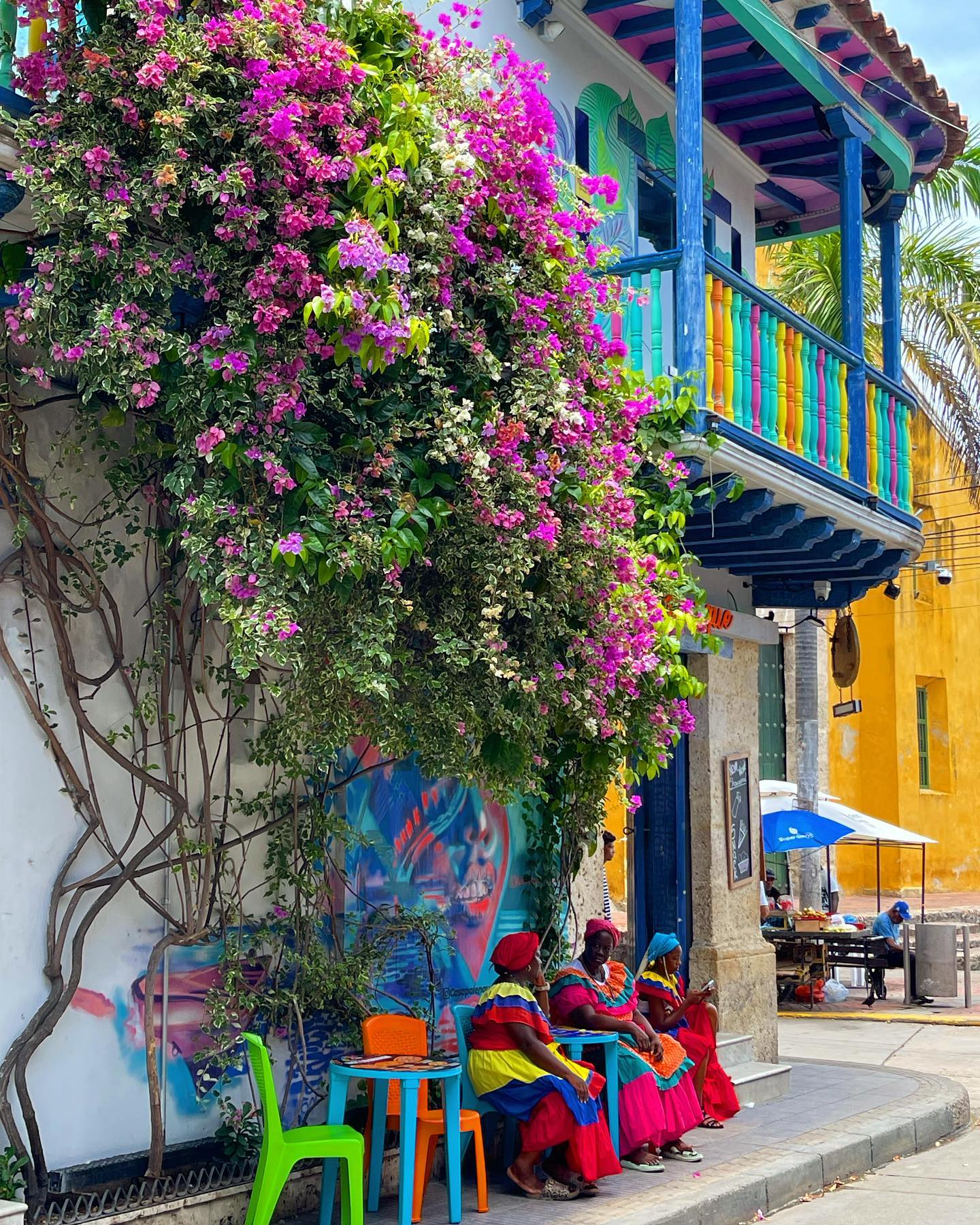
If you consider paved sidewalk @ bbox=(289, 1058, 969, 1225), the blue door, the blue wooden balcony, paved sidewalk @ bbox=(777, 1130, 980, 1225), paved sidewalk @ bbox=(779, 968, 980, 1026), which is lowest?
paved sidewalk @ bbox=(777, 1130, 980, 1225)

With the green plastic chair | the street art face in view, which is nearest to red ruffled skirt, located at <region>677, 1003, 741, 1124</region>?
the street art face

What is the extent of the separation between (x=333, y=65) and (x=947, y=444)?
669 inches

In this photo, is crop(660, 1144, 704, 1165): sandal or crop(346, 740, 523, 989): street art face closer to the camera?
crop(346, 740, 523, 989): street art face

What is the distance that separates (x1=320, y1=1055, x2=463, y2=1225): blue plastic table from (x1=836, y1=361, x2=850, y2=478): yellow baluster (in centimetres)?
525

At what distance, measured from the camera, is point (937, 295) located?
65.0 ft

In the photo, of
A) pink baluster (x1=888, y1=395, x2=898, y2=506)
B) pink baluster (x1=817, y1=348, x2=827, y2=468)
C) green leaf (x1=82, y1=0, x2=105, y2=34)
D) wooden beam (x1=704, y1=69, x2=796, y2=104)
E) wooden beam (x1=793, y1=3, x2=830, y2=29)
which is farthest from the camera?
pink baluster (x1=888, y1=395, x2=898, y2=506)

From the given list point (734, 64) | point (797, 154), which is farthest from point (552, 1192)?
point (797, 154)

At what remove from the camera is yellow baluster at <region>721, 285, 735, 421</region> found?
8617mm

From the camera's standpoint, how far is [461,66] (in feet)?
19.7

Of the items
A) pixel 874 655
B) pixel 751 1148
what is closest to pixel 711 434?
pixel 751 1148

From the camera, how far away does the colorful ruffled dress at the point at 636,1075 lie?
7906 millimetres

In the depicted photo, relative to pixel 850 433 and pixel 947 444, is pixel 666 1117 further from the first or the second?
pixel 947 444

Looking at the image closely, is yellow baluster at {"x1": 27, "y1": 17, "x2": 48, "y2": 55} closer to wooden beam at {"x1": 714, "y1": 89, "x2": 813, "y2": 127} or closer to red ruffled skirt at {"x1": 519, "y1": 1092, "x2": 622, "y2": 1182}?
red ruffled skirt at {"x1": 519, "y1": 1092, "x2": 622, "y2": 1182}

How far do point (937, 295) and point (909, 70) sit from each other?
958 centimetres
